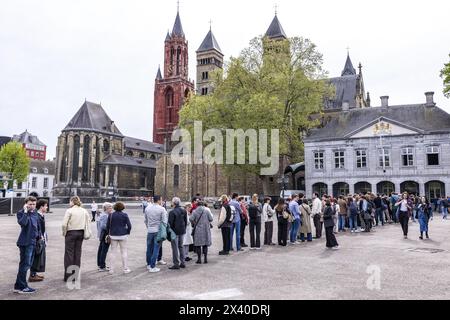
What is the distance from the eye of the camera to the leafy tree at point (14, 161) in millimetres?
59750

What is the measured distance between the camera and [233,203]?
12.4 m

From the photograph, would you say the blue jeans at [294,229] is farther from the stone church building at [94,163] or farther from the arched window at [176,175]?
the stone church building at [94,163]

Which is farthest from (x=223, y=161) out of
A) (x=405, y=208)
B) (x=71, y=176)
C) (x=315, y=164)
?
(x=71, y=176)

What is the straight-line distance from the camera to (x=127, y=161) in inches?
2896

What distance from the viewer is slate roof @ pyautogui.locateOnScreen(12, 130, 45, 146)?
3974 inches

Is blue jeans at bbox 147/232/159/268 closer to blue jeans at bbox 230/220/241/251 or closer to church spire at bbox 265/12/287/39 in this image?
blue jeans at bbox 230/220/241/251

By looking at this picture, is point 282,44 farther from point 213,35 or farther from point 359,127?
point 213,35

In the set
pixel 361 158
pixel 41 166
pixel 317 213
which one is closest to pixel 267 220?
pixel 317 213

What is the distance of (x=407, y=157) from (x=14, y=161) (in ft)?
187

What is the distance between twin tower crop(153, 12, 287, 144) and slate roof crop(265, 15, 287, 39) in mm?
23296

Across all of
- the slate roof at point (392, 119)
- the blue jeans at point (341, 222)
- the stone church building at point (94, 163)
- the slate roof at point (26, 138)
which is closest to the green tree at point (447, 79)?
the slate roof at point (392, 119)

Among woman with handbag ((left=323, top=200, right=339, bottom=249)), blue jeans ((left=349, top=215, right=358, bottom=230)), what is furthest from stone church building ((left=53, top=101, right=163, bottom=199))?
woman with handbag ((left=323, top=200, right=339, bottom=249))

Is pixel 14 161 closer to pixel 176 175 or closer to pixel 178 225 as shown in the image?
pixel 176 175

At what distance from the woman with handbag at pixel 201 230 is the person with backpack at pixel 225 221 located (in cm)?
88
